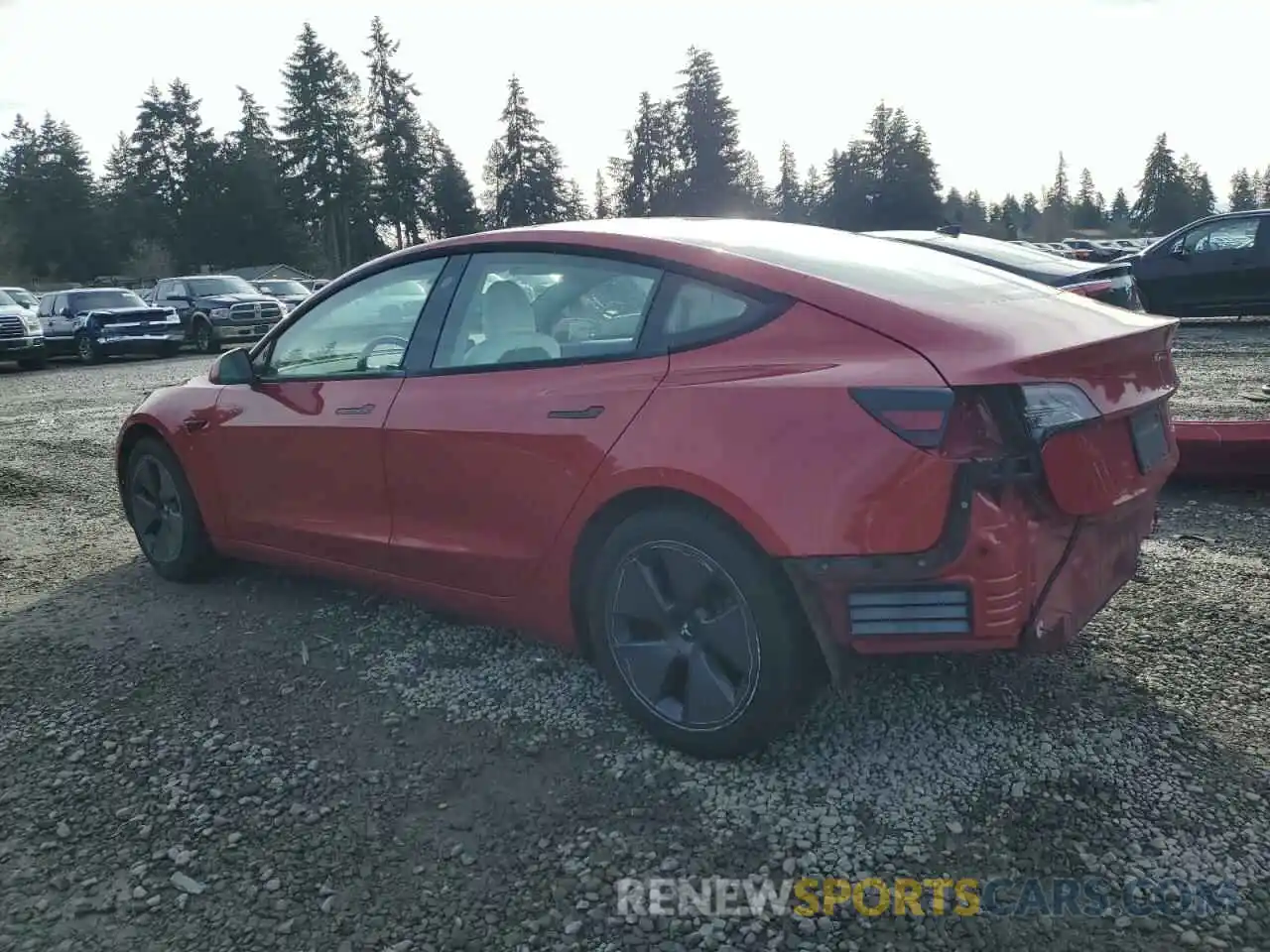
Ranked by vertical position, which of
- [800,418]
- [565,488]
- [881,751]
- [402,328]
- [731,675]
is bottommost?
[881,751]

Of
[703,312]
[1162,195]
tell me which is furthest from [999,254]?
[1162,195]

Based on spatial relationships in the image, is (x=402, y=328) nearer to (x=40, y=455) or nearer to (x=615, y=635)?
(x=615, y=635)

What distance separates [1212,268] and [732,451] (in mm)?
14853

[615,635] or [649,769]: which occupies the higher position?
[615,635]

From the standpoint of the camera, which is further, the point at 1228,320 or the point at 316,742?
the point at 1228,320

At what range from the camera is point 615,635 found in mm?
3082

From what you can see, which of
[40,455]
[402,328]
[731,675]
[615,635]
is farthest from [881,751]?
[40,455]

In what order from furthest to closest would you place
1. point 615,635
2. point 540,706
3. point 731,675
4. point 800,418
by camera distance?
point 540,706 < point 615,635 < point 731,675 < point 800,418

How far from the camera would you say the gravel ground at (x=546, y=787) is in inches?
93.4

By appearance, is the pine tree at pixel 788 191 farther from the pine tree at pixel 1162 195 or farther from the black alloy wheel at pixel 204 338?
the black alloy wheel at pixel 204 338

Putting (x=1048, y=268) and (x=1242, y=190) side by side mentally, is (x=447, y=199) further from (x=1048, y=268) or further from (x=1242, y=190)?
(x=1242, y=190)

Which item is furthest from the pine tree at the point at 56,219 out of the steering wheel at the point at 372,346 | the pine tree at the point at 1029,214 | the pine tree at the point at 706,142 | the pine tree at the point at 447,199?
the pine tree at the point at 1029,214

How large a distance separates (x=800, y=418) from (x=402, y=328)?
1.85 m

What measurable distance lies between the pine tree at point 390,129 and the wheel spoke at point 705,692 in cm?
7403
